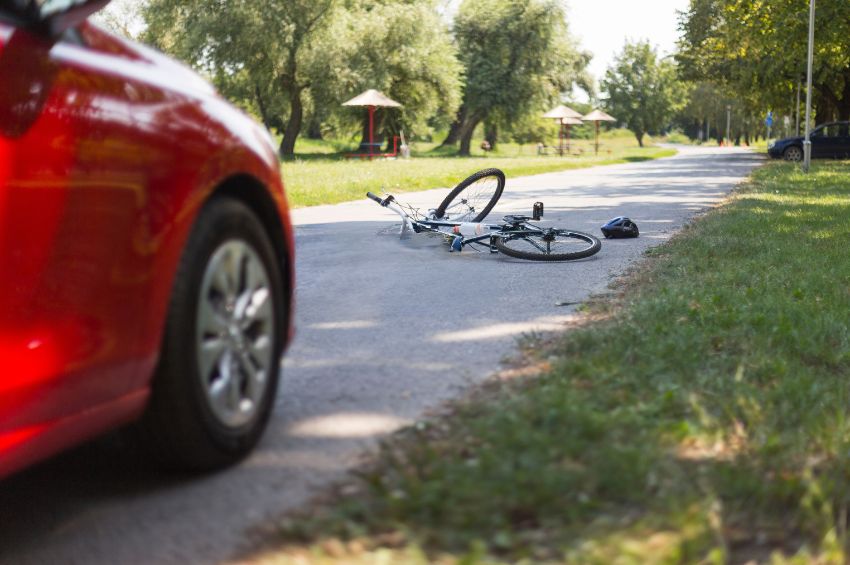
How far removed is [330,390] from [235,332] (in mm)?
1119

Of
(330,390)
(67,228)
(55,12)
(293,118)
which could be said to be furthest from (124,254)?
(293,118)

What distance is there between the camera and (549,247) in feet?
29.2

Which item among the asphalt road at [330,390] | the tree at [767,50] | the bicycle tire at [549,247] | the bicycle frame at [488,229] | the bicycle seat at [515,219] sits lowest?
the asphalt road at [330,390]

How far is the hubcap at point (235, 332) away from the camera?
324 centimetres

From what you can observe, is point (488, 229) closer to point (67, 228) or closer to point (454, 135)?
point (67, 228)

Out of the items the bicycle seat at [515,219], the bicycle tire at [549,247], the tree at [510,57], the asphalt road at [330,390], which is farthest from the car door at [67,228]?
the tree at [510,57]

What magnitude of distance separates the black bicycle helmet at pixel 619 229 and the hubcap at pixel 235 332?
25.1 feet

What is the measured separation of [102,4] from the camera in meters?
2.79

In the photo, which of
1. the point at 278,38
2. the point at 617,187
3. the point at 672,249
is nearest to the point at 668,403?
the point at 672,249

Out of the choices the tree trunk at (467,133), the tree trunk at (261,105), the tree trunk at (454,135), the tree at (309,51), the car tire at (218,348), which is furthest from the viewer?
the tree trunk at (454,135)

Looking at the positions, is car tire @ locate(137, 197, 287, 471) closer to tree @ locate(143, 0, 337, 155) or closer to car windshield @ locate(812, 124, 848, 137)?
car windshield @ locate(812, 124, 848, 137)

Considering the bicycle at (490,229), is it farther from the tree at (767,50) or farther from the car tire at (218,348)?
the tree at (767,50)

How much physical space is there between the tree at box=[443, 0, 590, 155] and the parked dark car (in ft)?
75.5

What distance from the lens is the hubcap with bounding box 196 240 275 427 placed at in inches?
127
